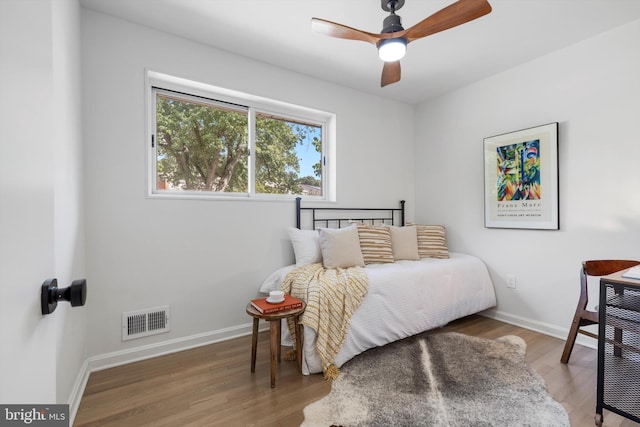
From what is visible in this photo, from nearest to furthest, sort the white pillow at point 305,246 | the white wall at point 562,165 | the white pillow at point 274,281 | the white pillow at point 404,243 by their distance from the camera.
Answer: the white wall at point 562,165
the white pillow at point 274,281
the white pillow at point 305,246
the white pillow at point 404,243

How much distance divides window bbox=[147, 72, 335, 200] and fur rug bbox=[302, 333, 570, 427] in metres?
1.81

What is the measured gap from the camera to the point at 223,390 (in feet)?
6.01

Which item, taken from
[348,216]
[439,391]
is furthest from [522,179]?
[439,391]

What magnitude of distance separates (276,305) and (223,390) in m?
0.60

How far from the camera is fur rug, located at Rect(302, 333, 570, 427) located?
1529 millimetres

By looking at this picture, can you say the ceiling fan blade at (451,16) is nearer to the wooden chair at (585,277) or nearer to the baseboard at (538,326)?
the wooden chair at (585,277)

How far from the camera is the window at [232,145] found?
2.48 m

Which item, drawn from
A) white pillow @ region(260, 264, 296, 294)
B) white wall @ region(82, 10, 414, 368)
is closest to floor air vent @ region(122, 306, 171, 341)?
white wall @ region(82, 10, 414, 368)

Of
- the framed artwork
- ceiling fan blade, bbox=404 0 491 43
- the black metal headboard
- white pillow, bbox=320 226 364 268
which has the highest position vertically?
ceiling fan blade, bbox=404 0 491 43

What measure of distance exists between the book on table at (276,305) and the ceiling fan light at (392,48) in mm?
1714

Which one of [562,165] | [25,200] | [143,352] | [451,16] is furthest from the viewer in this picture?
[562,165]

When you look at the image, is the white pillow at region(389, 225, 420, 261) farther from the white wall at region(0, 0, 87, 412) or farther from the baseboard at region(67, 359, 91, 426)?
the white wall at region(0, 0, 87, 412)

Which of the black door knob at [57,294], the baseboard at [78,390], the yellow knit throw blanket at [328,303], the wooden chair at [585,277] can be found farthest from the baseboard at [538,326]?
the baseboard at [78,390]

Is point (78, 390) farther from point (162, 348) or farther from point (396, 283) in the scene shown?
point (396, 283)
